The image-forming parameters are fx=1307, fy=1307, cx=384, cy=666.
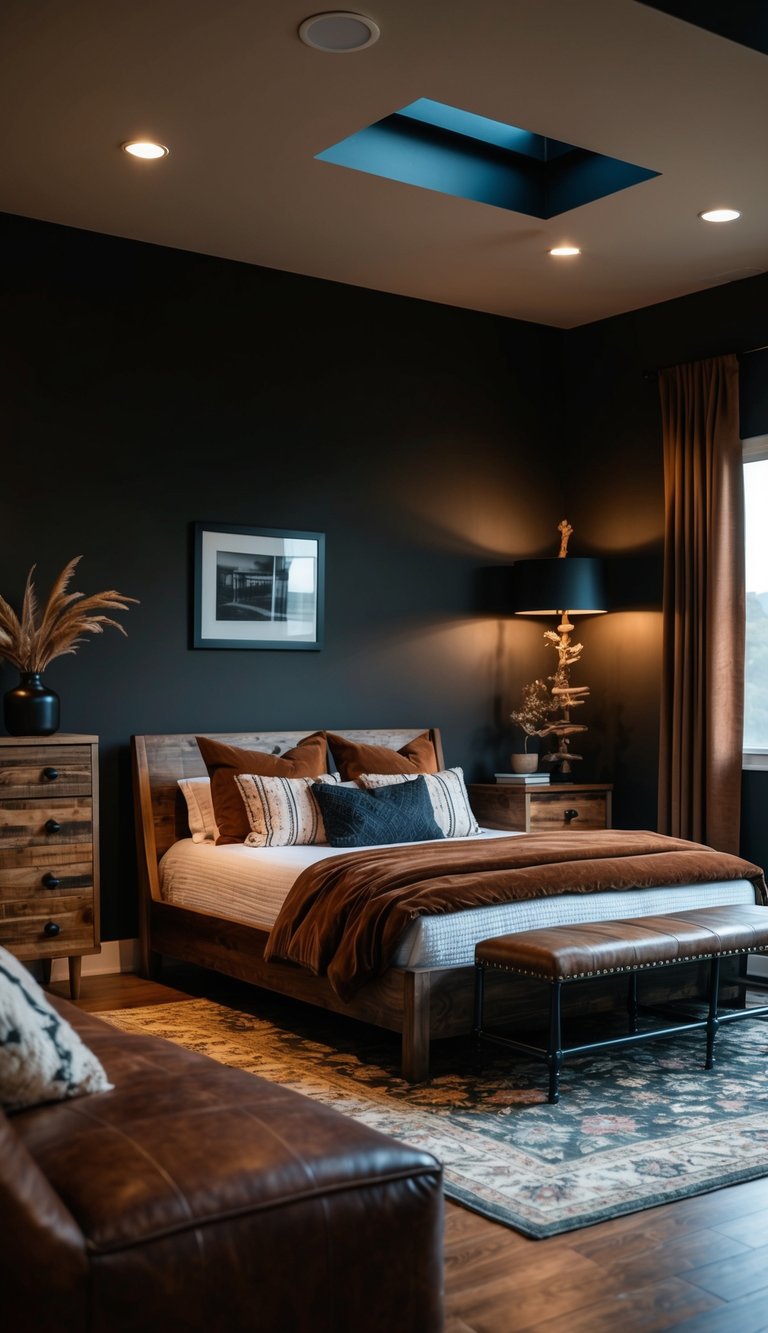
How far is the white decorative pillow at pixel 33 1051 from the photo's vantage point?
1859 mm

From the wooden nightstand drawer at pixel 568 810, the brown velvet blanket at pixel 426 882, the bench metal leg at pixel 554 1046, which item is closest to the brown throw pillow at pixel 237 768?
the brown velvet blanket at pixel 426 882

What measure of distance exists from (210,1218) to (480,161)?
4.17 metres

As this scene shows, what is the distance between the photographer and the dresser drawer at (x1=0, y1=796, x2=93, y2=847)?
4566 millimetres

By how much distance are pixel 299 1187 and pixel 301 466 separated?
14.3ft

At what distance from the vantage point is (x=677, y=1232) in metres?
2.80

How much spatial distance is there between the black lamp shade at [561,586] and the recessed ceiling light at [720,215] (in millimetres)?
1680

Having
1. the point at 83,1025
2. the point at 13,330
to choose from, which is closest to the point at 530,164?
the point at 13,330

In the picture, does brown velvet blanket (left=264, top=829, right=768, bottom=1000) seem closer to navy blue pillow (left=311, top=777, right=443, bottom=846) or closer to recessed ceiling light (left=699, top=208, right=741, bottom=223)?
navy blue pillow (left=311, top=777, right=443, bottom=846)

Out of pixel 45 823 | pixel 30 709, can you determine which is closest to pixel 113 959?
pixel 45 823

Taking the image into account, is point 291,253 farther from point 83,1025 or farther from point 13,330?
point 83,1025

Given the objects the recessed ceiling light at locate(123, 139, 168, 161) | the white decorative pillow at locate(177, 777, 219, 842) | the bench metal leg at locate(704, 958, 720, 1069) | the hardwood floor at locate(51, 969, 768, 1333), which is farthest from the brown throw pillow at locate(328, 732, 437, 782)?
the hardwood floor at locate(51, 969, 768, 1333)

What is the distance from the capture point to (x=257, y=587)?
5.72 m

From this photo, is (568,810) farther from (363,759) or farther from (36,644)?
(36,644)

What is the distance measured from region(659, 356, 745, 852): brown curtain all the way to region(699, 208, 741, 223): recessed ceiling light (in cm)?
84
